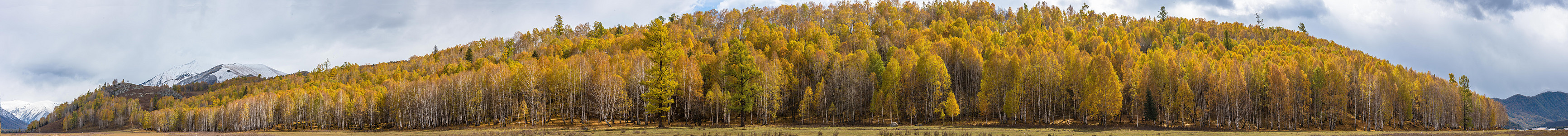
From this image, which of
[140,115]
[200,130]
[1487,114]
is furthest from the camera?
[140,115]

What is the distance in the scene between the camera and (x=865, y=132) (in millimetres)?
46562

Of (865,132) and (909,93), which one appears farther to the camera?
(909,93)

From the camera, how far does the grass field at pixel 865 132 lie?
4472 cm

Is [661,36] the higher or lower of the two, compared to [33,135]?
higher

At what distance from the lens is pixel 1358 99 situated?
2724 inches

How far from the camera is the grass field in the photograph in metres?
44.7

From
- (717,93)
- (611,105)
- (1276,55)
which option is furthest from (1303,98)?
(611,105)

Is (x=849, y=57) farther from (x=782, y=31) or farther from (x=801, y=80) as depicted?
(x=782, y=31)

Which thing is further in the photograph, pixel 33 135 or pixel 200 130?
pixel 200 130

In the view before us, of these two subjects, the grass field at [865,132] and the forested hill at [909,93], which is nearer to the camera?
the grass field at [865,132]

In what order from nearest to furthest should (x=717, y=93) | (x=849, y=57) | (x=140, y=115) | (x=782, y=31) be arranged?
(x=717, y=93)
(x=849, y=57)
(x=782, y=31)
(x=140, y=115)

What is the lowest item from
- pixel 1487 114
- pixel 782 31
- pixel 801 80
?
pixel 1487 114

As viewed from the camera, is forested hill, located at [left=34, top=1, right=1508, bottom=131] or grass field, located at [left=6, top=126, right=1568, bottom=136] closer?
grass field, located at [left=6, top=126, right=1568, bottom=136]

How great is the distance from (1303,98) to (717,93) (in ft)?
156
